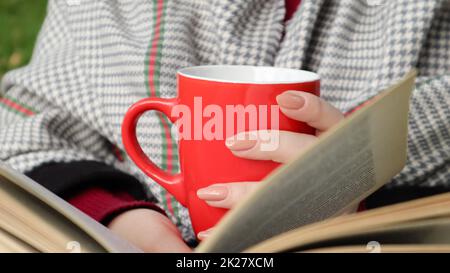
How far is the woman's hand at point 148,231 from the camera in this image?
543mm

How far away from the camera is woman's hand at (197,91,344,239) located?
0.46 m

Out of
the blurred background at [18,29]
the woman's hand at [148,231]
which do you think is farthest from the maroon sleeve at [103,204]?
the blurred background at [18,29]

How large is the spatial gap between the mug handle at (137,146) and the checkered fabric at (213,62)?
0.50 ft

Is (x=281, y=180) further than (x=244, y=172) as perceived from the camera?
No

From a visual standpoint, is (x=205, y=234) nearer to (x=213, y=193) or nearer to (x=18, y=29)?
(x=213, y=193)

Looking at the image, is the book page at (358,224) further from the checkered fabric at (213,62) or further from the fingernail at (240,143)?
the checkered fabric at (213,62)

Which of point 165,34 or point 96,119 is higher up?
point 165,34

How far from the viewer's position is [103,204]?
2.05ft

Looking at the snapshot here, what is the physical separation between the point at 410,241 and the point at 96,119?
0.46 meters

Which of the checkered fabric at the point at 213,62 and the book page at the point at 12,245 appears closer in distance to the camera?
the book page at the point at 12,245

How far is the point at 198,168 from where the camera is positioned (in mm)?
496

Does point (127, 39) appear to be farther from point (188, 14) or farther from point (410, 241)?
point (410, 241)

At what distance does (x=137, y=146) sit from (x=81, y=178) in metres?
0.14
